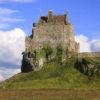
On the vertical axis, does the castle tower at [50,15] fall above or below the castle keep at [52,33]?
above

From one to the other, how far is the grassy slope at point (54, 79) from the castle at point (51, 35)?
33.2 feet

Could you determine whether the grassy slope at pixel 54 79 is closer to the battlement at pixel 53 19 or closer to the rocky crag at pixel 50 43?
the rocky crag at pixel 50 43

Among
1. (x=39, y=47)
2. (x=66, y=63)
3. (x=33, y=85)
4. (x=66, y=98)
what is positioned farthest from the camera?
(x=39, y=47)

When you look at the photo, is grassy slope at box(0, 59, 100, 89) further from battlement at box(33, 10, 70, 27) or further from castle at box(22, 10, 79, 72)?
battlement at box(33, 10, 70, 27)

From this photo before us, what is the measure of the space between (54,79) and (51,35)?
25.9m

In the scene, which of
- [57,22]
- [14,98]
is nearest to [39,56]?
[57,22]

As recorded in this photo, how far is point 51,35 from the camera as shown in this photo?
470ft

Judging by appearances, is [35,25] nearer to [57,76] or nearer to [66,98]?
[57,76]

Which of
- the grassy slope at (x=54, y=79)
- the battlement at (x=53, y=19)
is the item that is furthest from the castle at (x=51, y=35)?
the grassy slope at (x=54, y=79)

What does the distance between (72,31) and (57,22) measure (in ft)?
19.8

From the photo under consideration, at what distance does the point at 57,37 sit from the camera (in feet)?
470

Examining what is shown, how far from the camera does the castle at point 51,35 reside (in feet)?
468

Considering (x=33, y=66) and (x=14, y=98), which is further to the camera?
(x=33, y=66)

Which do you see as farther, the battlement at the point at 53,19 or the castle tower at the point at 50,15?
the castle tower at the point at 50,15
